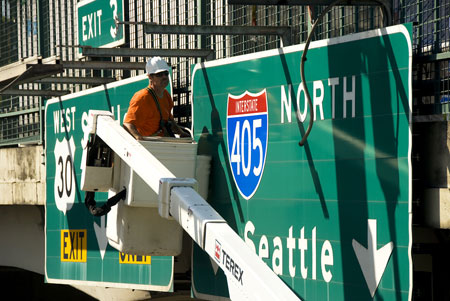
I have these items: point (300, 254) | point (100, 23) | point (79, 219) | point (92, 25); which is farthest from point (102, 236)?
point (300, 254)

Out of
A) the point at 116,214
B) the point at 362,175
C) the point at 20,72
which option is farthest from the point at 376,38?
the point at 20,72

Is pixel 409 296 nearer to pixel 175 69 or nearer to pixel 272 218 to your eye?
pixel 272 218

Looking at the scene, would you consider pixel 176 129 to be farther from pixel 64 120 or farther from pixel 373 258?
pixel 64 120

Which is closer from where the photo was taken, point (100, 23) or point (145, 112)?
point (145, 112)

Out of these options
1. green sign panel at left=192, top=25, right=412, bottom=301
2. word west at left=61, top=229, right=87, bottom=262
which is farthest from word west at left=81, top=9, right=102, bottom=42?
green sign panel at left=192, top=25, right=412, bottom=301

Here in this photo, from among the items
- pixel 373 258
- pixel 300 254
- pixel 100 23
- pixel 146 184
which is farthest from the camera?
pixel 100 23

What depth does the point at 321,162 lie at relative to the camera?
8.70 meters

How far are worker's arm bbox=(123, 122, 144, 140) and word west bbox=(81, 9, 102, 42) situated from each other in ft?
13.1

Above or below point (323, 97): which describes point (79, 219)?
below

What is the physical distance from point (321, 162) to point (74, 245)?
539 cm

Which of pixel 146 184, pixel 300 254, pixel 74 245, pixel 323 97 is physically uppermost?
pixel 323 97

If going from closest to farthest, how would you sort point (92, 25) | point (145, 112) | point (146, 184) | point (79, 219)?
point (146, 184)
point (145, 112)
point (79, 219)
point (92, 25)

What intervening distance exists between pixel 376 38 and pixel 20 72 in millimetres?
6571

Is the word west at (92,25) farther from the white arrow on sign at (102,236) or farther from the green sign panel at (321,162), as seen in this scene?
the green sign panel at (321,162)
